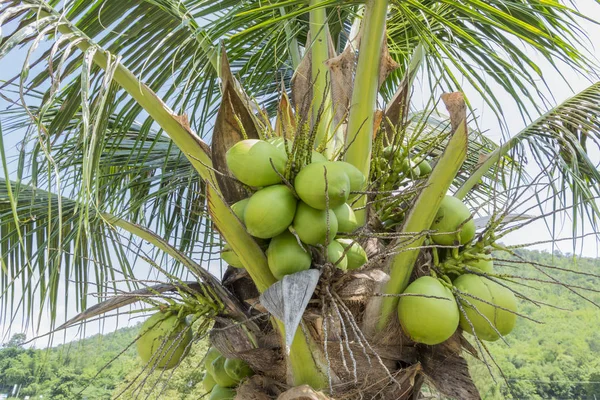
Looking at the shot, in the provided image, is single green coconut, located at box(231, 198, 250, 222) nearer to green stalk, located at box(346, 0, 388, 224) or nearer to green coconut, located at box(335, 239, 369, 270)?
green coconut, located at box(335, 239, 369, 270)

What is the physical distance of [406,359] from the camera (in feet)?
4.59

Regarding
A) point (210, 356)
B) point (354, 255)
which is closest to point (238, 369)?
point (210, 356)

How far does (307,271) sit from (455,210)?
1.94 ft

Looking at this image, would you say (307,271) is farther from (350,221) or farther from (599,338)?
(599,338)

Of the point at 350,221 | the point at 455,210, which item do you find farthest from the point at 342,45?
the point at 350,221

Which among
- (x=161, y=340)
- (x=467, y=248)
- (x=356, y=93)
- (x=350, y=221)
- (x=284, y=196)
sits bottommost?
(x=467, y=248)

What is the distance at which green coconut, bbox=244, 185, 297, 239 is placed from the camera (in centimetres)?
101

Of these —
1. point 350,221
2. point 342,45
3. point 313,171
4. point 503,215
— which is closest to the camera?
point 313,171

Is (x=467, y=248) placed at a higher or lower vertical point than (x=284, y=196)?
lower

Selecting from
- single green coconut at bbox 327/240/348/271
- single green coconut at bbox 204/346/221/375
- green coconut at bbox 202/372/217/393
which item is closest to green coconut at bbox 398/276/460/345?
single green coconut at bbox 327/240/348/271

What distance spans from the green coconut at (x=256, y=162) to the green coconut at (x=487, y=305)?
63 cm

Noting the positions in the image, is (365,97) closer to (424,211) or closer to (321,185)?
(424,211)

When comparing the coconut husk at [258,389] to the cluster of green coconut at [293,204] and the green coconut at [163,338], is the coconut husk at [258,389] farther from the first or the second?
the cluster of green coconut at [293,204]

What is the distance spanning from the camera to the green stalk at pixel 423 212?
134cm
